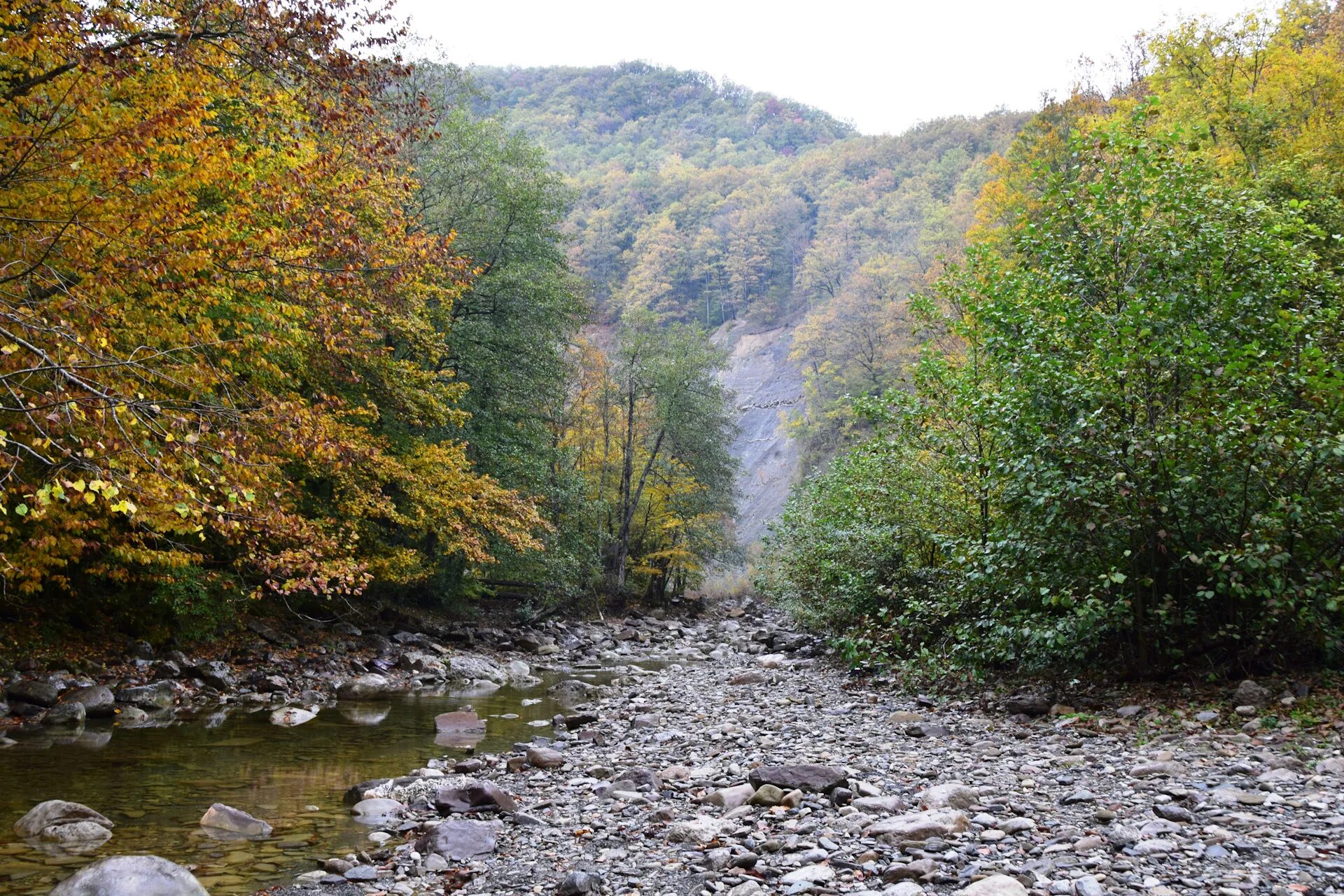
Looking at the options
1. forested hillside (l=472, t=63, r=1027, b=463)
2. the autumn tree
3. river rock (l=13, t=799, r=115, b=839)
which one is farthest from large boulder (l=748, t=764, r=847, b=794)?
forested hillside (l=472, t=63, r=1027, b=463)

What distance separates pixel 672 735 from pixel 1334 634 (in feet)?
20.3

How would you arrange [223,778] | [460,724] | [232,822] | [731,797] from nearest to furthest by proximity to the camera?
[731,797] < [232,822] < [223,778] < [460,724]

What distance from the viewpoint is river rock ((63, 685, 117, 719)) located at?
391 inches

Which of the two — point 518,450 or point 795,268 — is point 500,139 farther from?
point 795,268

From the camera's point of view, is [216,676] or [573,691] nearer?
[216,676]

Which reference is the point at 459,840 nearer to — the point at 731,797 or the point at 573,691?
the point at 731,797

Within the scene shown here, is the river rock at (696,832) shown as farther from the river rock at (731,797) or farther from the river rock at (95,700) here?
the river rock at (95,700)

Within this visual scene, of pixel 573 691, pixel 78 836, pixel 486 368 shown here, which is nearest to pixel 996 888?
pixel 78 836

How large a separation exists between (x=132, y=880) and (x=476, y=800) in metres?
2.59

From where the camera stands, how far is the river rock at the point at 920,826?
4.29 metres

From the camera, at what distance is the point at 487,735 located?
10.1 m

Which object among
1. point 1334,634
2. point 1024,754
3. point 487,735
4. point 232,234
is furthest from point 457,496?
point 1334,634

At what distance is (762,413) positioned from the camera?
7112cm

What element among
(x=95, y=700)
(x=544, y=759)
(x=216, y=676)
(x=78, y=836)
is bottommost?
(x=216, y=676)
